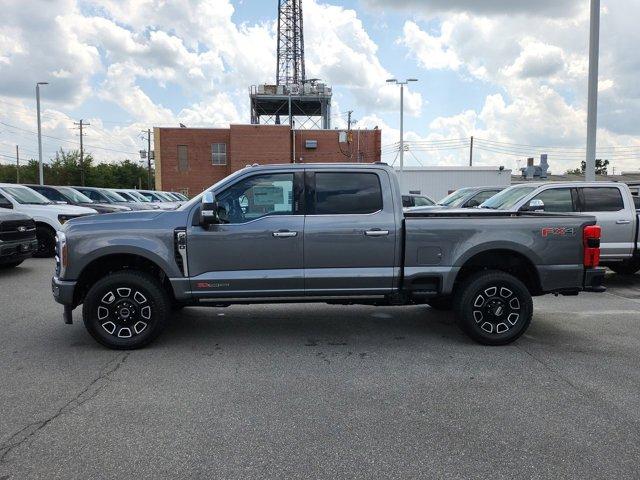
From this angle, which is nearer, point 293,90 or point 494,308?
point 494,308

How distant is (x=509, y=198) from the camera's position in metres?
10.3

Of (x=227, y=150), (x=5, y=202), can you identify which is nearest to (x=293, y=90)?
(x=227, y=150)

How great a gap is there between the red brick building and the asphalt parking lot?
39.5m

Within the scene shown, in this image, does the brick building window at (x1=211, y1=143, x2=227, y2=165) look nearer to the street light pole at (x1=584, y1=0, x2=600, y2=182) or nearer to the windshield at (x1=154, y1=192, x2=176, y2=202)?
the windshield at (x1=154, y1=192, x2=176, y2=202)

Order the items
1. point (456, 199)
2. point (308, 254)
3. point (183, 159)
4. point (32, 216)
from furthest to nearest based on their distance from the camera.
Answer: point (183, 159), point (456, 199), point (32, 216), point (308, 254)

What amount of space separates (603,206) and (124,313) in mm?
8549

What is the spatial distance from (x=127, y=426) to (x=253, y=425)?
0.92m

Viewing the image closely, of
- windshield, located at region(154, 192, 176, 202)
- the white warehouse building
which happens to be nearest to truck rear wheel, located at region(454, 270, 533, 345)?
windshield, located at region(154, 192, 176, 202)

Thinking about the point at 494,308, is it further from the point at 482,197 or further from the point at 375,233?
the point at 482,197

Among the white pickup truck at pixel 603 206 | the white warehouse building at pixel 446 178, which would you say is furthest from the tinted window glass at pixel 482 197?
the white warehouse building at pixel 446 178

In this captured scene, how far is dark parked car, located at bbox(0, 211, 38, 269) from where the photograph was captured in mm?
9681

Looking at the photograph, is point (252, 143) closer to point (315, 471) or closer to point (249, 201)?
point (249, 201)

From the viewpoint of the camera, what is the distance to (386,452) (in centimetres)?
333

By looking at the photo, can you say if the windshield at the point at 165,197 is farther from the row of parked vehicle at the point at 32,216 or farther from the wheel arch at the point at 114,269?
the wheel arch at the point at 114,269
